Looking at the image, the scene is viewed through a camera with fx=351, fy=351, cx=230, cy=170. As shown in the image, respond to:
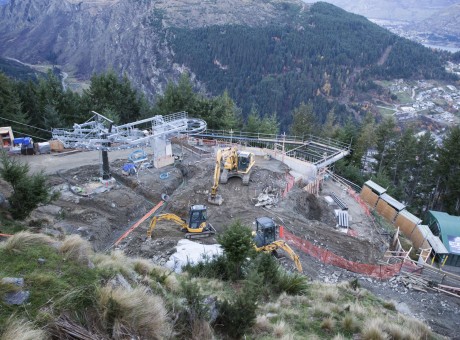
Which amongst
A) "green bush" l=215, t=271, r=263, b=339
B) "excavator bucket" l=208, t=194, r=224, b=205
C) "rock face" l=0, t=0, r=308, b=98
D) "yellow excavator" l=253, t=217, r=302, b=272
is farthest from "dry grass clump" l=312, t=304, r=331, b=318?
"rock face" l=0, t=0, r=308, b=98

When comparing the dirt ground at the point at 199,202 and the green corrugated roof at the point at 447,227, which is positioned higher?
the dirt ground at the point at 199,202

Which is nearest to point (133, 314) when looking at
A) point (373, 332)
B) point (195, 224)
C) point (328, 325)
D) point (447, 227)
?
point (328, 325)

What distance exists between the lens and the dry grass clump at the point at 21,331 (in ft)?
17.1

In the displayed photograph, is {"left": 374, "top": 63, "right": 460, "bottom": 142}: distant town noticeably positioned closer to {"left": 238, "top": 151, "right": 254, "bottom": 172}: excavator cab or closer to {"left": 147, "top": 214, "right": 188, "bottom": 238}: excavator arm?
{"left": 238, "top": 151, "right": 254, "bottom": 172}: excavator cab

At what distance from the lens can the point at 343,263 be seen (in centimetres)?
2188

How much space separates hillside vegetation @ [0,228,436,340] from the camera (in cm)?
622

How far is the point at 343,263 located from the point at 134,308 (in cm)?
1778

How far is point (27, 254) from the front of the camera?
8070 millimetres

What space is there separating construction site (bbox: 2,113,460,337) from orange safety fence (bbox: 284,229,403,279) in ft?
0.22

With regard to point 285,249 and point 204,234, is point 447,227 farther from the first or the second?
point 204,234

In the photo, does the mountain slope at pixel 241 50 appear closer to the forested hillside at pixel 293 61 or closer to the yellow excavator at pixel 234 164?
the forested hillside at pixel 293 61

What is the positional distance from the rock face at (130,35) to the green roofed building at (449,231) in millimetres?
119395

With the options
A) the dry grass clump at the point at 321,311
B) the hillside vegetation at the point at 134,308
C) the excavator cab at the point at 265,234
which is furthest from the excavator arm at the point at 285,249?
the dry grass clump at the point at 321,311

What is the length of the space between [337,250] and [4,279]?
20925 millimetres
